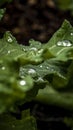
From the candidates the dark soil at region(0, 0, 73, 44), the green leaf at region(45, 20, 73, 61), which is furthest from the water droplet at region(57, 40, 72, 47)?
the dark soil at region(0, 0, 73, 44)

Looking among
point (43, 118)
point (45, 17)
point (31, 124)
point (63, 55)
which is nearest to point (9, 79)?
point (63, 55)

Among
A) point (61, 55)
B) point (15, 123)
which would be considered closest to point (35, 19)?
point (15, 123)

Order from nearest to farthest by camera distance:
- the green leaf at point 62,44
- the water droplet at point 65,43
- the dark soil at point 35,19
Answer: the green leaf at point 62,44
the water droplet at point 65,43
the dark soil at point 35,19

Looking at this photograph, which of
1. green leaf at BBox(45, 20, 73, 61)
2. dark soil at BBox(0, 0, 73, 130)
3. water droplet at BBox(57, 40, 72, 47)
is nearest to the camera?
green leaf at BBox(45, 20, 73, 61)

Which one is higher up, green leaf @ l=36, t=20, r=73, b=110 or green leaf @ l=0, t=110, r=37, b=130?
green leaf @ l=36, t=20, r=73, b=110

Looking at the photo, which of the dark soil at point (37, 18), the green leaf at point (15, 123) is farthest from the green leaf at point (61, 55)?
the dark soil at point (37, 18)

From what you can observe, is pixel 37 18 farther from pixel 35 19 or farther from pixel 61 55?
pixel 61 55

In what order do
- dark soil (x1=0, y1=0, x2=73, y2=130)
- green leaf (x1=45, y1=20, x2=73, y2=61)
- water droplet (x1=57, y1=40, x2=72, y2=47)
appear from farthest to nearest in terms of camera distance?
dark soil (x1=0, y1=0, x2=73, y2=130) < water droplet (x1=57, y1=40, x2=72, y2=47) < green leaf (x1=45, y1=20, x2=73, y2=61)

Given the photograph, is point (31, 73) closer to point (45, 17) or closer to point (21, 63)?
point (21, 63)

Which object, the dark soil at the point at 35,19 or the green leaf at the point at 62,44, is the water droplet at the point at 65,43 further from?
the dark soil at the point at 35,19

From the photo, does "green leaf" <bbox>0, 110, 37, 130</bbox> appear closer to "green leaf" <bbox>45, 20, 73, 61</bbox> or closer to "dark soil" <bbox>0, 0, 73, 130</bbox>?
"green leaf" <bbox>45, 20, 73, 61</bbox>

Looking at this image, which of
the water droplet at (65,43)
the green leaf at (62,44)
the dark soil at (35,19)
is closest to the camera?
the green leaf at (62,44)

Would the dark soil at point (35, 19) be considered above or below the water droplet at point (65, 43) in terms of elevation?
below
